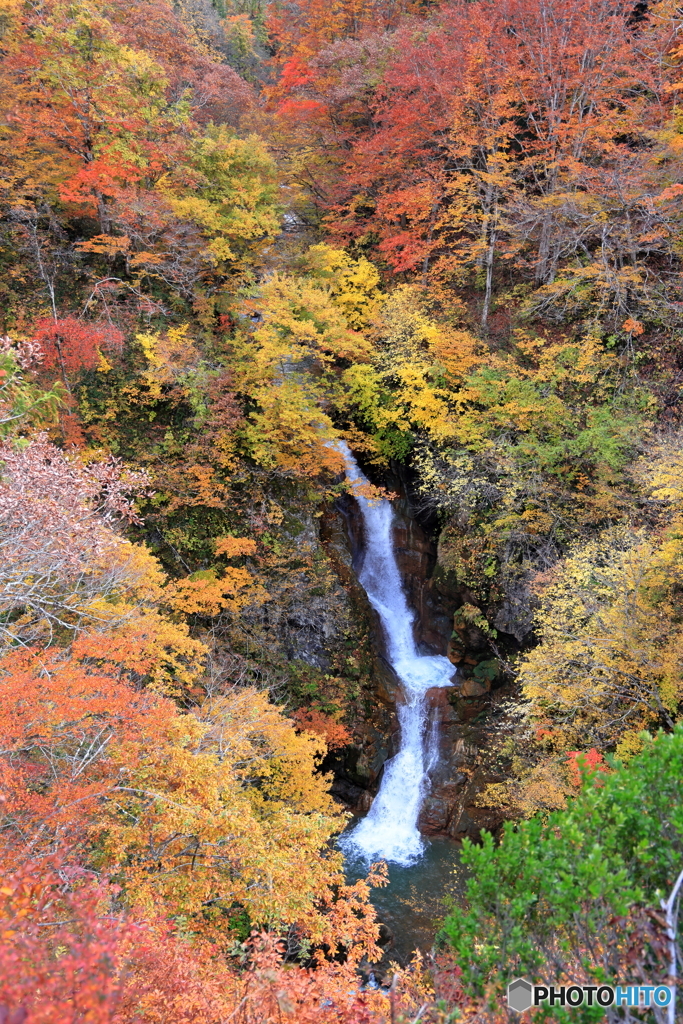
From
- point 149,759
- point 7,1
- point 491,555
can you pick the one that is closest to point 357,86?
point 7,1

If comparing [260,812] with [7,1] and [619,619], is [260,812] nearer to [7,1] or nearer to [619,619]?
[619,619]

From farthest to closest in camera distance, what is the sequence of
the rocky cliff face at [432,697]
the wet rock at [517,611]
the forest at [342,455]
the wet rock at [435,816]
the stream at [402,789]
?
the rocky cliff face at [432,697], the wet rock at [435,816], the wet rock at [517,611], the stream at [402,789], the forest at [342,455]

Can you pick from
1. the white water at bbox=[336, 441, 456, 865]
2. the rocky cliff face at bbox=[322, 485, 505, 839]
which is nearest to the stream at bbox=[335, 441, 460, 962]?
the white water at bbox=[336, 441, 456, 865]

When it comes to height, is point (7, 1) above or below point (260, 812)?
above

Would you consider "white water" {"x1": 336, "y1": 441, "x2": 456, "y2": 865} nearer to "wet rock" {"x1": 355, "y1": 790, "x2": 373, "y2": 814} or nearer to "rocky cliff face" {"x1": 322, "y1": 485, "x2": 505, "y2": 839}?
"wet rock" {"x1": 355, "y1": 790, "x2": 373, "y2": 814}

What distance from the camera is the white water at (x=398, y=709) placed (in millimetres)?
14688

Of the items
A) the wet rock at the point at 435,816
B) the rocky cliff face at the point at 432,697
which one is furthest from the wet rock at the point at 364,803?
the wet rock at the point at 435,816

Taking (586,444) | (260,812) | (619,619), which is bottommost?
(260,812)

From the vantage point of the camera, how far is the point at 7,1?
Result: 15023 millimetres

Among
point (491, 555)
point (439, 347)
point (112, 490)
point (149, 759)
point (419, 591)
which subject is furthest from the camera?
point (419, 591)

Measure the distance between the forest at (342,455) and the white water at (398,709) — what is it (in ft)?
0.36

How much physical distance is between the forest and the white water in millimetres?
111

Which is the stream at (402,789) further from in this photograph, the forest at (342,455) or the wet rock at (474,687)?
the wet rock at (474,687)

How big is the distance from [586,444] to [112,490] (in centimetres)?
1145
